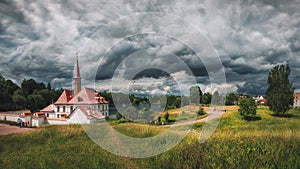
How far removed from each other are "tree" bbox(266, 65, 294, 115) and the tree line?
12.5 metres

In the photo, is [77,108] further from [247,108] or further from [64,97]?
[247,108]

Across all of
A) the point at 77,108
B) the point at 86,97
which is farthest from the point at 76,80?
the point at 77,108

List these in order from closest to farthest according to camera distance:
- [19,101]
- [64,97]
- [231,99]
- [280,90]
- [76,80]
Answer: [19,101] < [76,80] < [64,97] < [280,90] < [231,99]

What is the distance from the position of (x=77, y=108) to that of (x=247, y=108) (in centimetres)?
993

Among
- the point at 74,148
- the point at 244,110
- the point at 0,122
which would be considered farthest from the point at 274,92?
the point at 0,122

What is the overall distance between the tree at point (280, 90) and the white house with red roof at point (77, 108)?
10214 mm

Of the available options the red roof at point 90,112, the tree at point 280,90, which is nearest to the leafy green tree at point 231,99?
the tree at point 280,90

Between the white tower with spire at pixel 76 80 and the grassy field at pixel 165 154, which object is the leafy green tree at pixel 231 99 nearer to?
the grassy field at pixel 165 154

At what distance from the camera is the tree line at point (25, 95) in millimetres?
7777

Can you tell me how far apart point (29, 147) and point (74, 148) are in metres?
1.41

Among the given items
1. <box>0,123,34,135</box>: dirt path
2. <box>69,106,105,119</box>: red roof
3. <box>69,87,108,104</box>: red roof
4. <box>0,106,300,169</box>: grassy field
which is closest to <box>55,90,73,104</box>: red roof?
<box>69,87,108,104</box>: red roof

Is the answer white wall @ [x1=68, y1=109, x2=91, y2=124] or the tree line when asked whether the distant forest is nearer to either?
the tree line

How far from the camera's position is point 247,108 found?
13367 millimetres

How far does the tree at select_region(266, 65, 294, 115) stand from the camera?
43.2 ft
